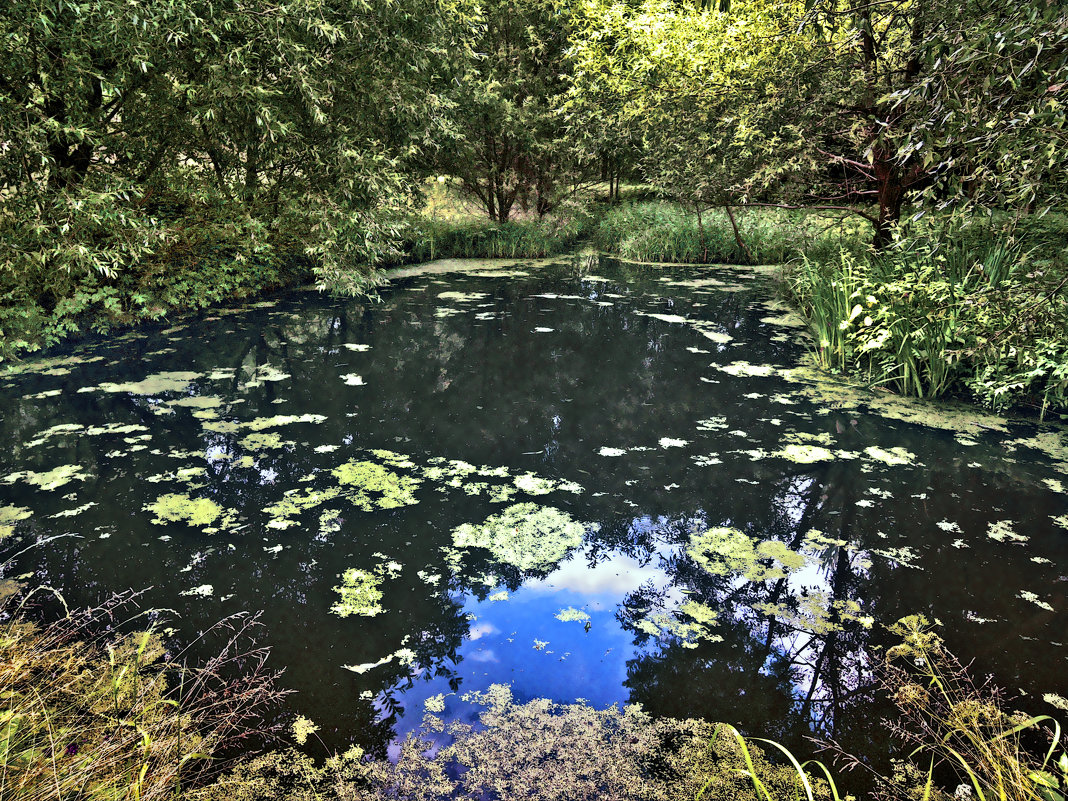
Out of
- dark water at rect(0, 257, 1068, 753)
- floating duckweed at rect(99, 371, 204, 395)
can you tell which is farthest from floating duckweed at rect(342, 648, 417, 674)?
floating duckweed at rect(99, 371, 204, 395)

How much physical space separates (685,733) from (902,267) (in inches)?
211

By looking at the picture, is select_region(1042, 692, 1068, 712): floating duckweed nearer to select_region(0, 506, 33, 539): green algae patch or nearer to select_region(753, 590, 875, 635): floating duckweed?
select_region(753, 590, 875, 635): floating duckweed

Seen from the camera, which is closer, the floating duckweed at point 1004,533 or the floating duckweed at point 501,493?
the floating duckweed at point 1004,533

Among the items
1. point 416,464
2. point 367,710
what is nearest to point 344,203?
point 416,464

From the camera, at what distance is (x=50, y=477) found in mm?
4289

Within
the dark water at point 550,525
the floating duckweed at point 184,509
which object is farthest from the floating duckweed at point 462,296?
the floating duckweed at point 184,509

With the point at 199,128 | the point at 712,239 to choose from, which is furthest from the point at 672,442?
the point at 712,239

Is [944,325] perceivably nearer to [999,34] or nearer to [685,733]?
[999,34]

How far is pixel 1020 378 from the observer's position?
4953mm

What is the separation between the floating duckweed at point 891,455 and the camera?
4.50 m

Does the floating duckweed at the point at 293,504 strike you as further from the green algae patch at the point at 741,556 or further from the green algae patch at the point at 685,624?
the green algae patch at the point at 741,556

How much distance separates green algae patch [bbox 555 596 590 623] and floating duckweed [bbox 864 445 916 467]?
2.68 metres

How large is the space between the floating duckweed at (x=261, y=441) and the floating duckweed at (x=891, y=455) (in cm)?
427

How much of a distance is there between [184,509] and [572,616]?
96.2 inches
